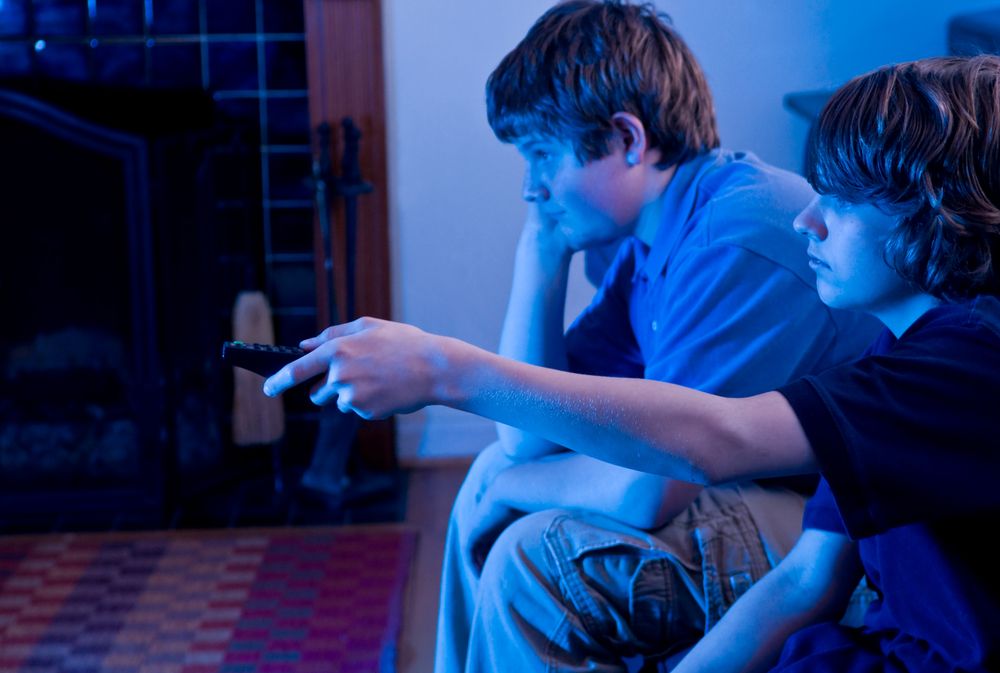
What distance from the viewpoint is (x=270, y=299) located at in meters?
2.87

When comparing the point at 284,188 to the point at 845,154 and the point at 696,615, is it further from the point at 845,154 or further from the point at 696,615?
Answer: the point at 845,154

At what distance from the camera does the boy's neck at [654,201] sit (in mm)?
1414

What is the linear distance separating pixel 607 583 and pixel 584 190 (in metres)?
0.46

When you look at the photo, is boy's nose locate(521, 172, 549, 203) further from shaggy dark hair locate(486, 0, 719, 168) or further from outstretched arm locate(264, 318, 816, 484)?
outstretched arm locate(264, 318, 816, 484)

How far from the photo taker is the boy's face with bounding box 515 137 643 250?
1.38 metres

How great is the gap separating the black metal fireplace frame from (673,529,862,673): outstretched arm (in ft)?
5.72

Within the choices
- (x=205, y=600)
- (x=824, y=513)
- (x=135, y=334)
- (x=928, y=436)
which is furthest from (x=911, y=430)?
(x=135, y=334)

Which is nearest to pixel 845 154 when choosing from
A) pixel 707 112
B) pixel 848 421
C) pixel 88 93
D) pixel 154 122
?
pixel 848 421

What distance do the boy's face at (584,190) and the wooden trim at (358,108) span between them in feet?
4.56

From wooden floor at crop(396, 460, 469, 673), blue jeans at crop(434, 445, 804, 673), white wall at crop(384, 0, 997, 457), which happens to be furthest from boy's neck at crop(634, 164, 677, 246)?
white wall at crop(384, 0, 997, 457)

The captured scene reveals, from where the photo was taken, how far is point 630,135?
1.38 m

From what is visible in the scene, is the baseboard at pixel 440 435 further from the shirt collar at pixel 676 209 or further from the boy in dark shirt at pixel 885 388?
the boy in dark shirt at pixel 885 388

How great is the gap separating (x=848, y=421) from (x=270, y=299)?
222cm

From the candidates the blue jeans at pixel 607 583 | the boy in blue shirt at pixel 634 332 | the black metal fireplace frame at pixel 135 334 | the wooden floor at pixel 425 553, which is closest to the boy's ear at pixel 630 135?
the boy in blue shirt at pixel 634 332
